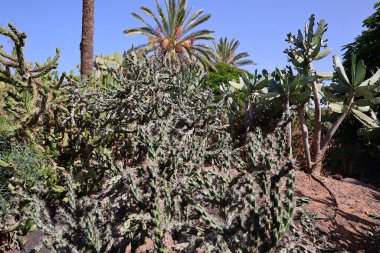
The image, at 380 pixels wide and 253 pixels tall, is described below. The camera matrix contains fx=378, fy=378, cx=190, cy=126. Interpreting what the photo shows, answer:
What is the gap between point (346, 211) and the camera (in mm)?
5215

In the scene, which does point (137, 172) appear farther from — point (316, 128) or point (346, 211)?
point (316, 128)

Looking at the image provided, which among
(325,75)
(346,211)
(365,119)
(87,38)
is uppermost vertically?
(87,38)

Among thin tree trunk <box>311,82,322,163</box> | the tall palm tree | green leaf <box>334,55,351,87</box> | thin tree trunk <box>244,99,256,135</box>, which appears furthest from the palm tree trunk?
the tall palm tree

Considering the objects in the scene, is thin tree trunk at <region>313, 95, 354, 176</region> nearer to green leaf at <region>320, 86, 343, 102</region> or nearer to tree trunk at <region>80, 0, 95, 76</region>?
green leaf at <region>320, 86, 343, 102</region>

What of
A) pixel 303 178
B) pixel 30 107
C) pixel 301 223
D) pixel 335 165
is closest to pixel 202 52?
pixel 335 165

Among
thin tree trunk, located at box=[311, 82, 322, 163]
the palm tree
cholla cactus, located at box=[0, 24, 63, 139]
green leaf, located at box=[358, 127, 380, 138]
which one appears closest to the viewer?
cholla cactus, located at box=[0, 24, 63, 139]

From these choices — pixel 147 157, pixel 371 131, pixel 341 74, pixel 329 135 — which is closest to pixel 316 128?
pixel 329 135

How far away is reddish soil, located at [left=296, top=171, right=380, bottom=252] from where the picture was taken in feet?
14.2

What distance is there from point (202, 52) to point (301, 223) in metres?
21.9

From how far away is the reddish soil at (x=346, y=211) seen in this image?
434 centimetres

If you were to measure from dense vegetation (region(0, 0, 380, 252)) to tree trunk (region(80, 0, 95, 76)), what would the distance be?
16.8ft

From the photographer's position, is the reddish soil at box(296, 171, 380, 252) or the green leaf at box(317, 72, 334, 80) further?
the green leaf at box(317, 72, 334, 80)

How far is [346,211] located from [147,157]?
151 inches

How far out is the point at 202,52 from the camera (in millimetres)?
23922
